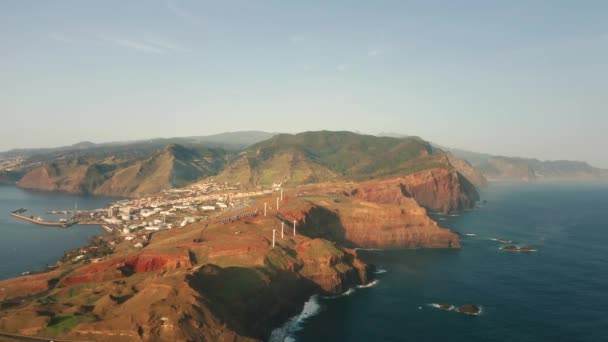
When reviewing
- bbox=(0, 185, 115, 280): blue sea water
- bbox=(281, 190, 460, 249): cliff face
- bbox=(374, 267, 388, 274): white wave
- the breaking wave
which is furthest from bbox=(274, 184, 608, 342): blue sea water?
bbox=(0, 185, 115, 280): blue sea water

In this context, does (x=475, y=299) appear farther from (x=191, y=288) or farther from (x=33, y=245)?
(x=33, y=245)

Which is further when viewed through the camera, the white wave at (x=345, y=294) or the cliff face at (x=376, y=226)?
the cliff face at (x=376, y=226)

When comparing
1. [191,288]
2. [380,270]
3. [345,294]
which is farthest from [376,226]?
[191,288]

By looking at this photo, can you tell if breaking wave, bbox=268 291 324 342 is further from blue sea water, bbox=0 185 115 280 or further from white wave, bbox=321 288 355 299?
blue sea water, bbox=0 185 115 280

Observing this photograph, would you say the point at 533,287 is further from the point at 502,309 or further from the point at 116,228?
the point at 116,228

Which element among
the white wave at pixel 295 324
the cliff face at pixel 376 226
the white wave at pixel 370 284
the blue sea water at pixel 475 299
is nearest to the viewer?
the white wave at pixel 295 324

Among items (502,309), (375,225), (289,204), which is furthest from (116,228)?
(502,309)

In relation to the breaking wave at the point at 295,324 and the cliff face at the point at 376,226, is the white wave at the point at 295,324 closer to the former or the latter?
the breaking wave at the point at 295,324

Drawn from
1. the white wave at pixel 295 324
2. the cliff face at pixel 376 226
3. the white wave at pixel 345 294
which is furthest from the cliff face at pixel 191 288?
the cliff face at pixel 376 226
